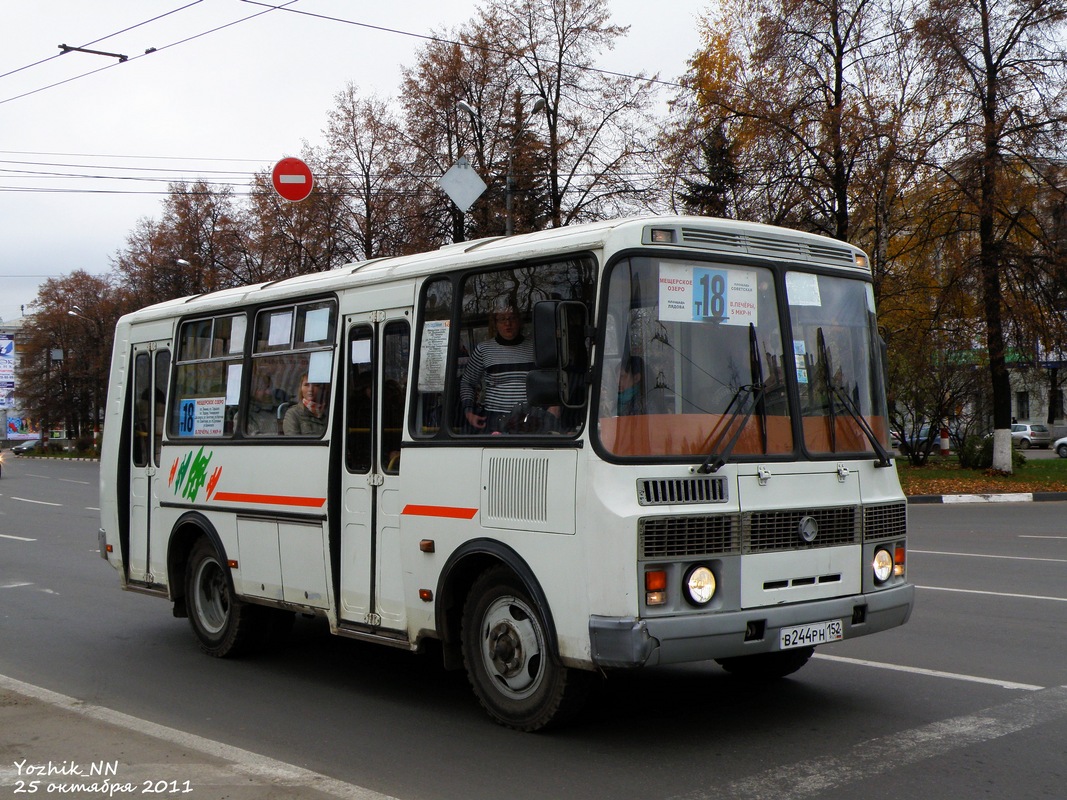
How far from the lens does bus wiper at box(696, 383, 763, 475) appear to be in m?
6.00

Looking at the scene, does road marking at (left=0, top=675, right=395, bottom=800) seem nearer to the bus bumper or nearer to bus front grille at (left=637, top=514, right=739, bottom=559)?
the bus bumper

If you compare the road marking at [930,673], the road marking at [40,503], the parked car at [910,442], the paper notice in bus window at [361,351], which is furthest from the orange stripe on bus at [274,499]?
the parked car at [910,442]

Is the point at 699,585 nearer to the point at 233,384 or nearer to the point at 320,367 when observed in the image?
the point at 320,367

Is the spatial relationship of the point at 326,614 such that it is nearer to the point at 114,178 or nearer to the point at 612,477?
the point at 612,477

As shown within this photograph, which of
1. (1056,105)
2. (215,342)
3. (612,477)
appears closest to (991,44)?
(1056,105)

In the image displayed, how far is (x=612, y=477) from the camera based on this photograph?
5855mm

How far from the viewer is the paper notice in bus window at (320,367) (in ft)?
26.3

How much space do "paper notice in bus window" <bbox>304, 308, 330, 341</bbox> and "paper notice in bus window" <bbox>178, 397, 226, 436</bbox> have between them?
126 cm

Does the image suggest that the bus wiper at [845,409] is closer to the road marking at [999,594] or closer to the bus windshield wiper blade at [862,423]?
the bus windshield wiper blade at [862,423]

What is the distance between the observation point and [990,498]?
2539 cm

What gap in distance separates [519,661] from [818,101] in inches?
1007

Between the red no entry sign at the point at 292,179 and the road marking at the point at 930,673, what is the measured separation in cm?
1551

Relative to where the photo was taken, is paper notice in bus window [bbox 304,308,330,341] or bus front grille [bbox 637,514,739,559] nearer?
bus front grille [bbox 637,514,739,559]

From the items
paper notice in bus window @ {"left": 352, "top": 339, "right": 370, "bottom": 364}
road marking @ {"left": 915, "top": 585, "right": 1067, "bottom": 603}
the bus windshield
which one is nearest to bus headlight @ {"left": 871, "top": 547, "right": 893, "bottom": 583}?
the bus windshield
